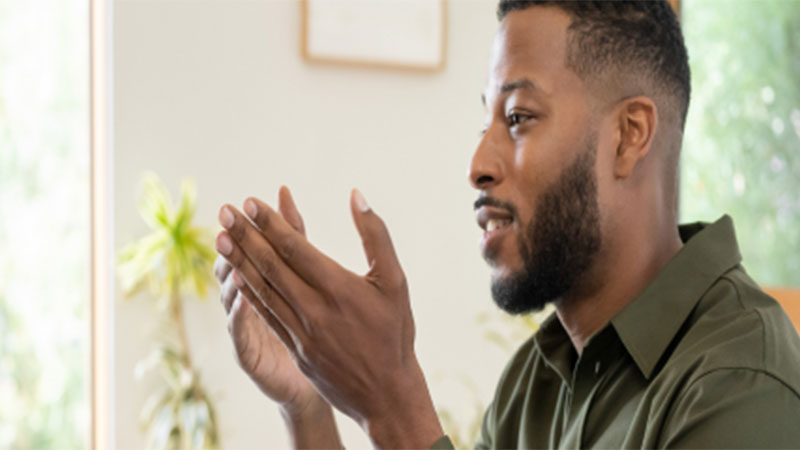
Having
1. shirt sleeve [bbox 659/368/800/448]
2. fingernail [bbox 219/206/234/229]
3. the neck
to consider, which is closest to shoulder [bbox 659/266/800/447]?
shirt sleeve [bbox 659/368/800/448]

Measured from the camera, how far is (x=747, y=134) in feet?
10.3

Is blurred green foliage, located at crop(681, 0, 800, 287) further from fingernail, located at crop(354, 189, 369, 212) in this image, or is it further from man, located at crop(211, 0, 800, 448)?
fingernail, located at crop(354, 189, 369, 212)

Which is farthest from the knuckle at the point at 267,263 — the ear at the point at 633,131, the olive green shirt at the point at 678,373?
the ear at the point at 633,131

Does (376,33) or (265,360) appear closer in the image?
(265,360)

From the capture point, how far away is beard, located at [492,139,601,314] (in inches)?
42.9

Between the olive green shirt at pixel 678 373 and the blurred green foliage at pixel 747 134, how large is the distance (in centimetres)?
206

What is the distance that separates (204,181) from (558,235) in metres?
1.57

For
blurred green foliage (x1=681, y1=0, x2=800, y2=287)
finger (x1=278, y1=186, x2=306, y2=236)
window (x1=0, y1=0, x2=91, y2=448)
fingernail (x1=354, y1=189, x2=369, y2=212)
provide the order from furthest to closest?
blurred green foliage (x1=681, y1=0, x2=800, y2=287)
window (x1=0, y1=0, x2=91, y2=448)
finger (x1=278, y1=186, x2=306, y2=236)
fingernail (x1=354, y1=189, x2=369, y2=212)

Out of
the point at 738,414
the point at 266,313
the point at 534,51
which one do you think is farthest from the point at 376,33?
the point at 738,414

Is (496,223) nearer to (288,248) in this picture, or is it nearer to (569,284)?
(569,284)

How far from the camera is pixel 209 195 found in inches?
98.2

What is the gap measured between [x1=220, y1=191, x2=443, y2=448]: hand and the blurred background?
152cm

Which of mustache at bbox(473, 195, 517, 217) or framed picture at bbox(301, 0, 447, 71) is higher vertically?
framed picture at bbox(301, 0, 447, 71)

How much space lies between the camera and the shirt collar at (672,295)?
1007 mm
